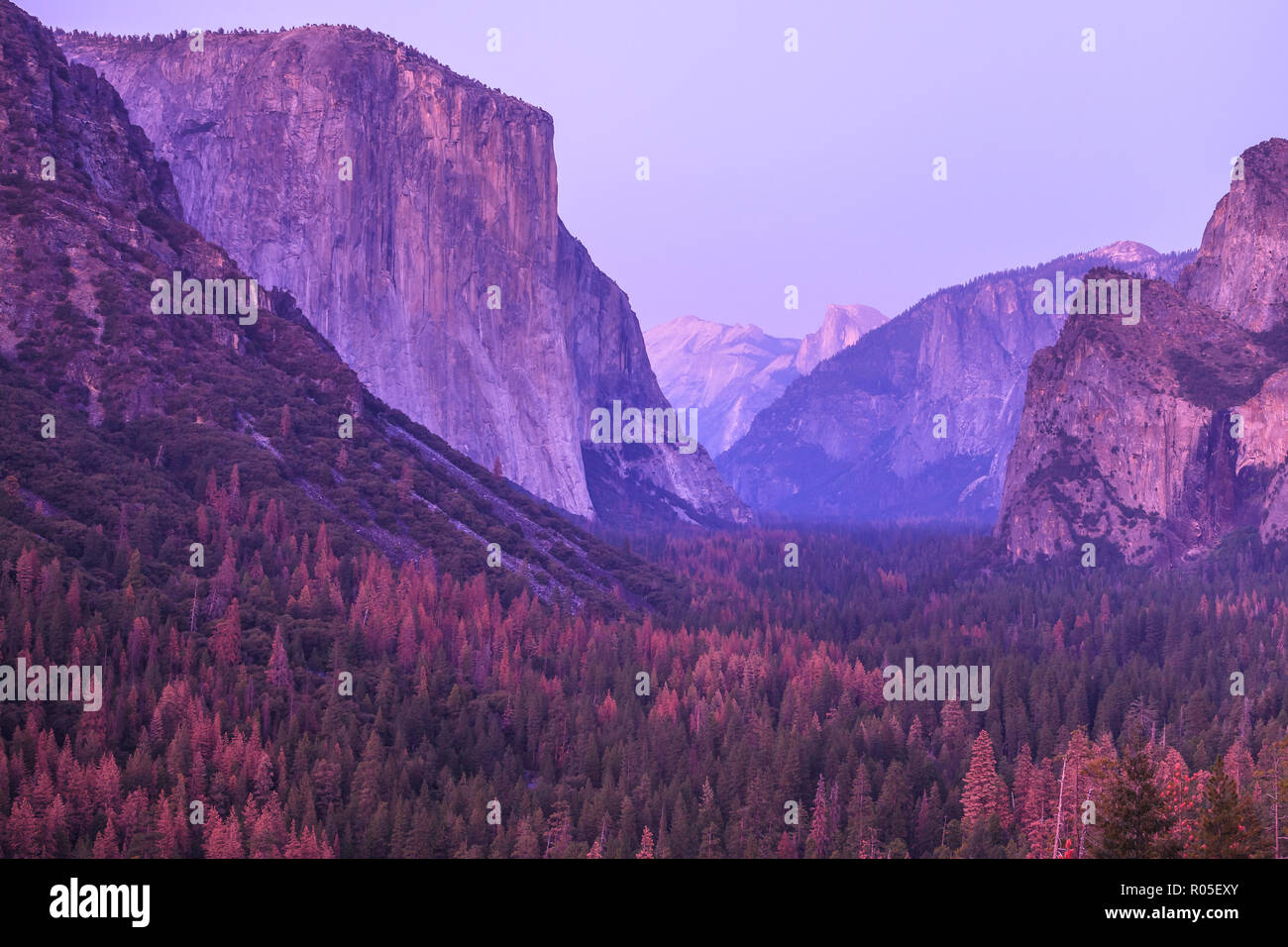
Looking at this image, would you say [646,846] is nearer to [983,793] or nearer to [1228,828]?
[983,793]

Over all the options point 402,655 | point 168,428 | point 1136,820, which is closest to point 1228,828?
point 1136,820

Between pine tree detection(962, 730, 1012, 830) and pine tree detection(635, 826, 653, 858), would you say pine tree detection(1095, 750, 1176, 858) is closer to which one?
pine tree detection(962, 730, 1012, 830)

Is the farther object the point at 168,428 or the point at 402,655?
the point at 168,428

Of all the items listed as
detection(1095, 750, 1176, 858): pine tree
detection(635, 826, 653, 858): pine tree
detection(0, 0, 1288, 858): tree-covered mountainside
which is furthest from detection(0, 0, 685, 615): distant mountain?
detection(1095, 750, 1176, 858): pine tree

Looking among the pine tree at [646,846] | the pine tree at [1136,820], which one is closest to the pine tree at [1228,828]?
the pine tree at [1136,820]

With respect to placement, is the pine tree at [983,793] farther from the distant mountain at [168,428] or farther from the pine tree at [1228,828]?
the distant mountain at [168,428]
